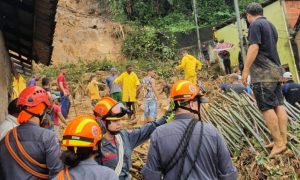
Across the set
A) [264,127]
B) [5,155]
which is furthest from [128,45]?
[5,155]

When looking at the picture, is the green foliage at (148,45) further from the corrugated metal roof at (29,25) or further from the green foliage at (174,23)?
the corrugated metal roof at (29,25)

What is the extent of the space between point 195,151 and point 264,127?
302 cm

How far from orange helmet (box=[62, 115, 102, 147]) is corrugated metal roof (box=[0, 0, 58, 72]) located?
2459mm

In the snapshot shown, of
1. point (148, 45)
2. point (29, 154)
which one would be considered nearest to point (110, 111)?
point (29, 154)

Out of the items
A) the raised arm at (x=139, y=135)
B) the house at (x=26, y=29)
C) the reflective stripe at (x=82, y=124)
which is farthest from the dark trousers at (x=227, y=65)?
the reflective stripe at (x=82, y=124)

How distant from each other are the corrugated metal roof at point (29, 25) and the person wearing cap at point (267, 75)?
2516 millimetres

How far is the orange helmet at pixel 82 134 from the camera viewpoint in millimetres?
2848

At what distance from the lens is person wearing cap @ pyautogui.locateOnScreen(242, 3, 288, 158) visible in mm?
5215

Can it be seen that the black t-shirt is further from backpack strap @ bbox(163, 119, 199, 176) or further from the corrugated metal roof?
the corrugated metal roof

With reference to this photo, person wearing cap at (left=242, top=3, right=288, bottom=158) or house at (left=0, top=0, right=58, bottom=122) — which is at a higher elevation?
house at (left=0, top=0, right=58, bottom=122)

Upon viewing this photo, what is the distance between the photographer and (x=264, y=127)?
5973 millimetres

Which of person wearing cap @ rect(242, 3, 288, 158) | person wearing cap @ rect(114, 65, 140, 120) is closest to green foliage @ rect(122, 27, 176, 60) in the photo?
person wearing cap @ rect(114, 65, 140, 120)

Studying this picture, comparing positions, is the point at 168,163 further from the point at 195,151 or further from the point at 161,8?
the point at 161,8

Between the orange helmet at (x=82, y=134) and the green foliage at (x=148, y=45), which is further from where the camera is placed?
the green foliage at (x=148, y=45)
